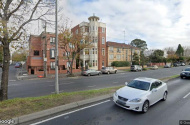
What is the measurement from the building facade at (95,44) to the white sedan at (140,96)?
974 inches

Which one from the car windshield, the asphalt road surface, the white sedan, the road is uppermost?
the car windshield

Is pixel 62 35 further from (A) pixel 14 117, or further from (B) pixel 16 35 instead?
(A) pixel 14 117

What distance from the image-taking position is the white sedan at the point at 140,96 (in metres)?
4.98

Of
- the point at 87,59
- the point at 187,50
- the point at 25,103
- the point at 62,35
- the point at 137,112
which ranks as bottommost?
the point at 137,112

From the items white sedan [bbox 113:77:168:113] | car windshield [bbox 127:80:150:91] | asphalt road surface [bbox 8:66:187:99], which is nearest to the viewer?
white sedan [bbox 113:77:168:113]

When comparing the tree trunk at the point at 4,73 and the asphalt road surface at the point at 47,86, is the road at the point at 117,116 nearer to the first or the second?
the tree trunk at the point at 4,73

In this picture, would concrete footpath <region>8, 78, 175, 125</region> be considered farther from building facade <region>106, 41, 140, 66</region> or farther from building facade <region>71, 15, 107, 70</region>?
building facade <region>106, 41, 140, 66</region>

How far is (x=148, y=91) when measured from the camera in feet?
18.4

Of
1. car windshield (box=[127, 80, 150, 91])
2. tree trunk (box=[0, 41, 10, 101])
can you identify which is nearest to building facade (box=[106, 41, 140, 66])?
car windshield (box=[127, 80, 150, 91])

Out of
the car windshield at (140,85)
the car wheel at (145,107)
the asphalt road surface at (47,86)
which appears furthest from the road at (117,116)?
the asphalt road surface at (47,86)

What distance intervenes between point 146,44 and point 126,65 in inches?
1372

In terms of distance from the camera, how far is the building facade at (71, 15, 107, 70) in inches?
1244

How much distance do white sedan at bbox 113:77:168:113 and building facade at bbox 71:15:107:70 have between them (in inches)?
974

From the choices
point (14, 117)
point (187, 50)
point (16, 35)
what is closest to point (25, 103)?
point (14, 117)
